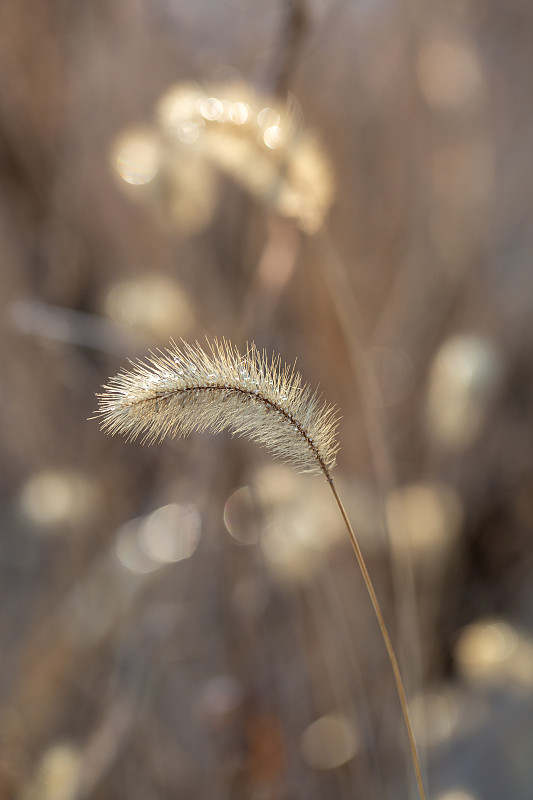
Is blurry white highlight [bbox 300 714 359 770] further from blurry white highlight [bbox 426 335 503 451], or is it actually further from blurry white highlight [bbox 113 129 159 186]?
blurry white highlight [bbox 113 129 159 186]

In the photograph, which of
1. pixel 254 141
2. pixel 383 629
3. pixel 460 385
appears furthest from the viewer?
pixel 460 385

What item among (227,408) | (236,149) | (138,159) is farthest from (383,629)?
(138,159)

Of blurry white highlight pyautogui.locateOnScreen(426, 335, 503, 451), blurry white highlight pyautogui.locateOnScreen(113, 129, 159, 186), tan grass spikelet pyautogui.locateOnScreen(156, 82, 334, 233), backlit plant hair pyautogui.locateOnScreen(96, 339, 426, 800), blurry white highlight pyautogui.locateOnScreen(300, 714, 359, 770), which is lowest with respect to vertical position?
blurry white highlight pyautogui.locateOnScreen(300, 714, 359, 770)

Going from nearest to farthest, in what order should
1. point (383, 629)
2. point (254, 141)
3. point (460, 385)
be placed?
point (383, 629) < point (254, 141) < point (460, 385)

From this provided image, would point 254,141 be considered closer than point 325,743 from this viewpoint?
Yes

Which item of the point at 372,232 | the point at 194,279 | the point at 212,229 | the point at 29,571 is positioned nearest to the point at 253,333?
the point at 194,279

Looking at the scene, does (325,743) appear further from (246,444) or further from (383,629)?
(383,629)

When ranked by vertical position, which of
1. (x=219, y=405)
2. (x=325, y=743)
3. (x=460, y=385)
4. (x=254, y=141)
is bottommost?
(x=325, y=743)

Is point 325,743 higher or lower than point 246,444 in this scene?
lower

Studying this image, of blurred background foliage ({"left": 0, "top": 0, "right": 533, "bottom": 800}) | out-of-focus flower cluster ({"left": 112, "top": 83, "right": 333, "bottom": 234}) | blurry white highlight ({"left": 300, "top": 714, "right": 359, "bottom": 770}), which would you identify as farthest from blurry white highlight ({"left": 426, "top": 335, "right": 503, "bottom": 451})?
blurry white highlight ({"left": 300, "top": 714, "right": 359, "bottom": 770})
